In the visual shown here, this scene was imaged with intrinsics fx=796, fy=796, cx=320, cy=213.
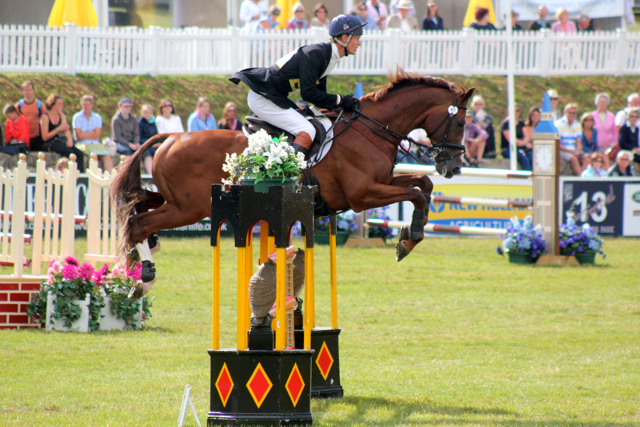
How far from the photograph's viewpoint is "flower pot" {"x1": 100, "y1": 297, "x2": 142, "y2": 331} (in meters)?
7.60

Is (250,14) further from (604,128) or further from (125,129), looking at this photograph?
(604,128)

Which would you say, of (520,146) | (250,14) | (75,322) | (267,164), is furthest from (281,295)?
(250,14)

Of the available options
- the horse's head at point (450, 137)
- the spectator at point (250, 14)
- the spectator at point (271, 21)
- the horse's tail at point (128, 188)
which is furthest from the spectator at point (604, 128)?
the horse's tail at point (128, 188)

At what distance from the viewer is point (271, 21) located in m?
19.6

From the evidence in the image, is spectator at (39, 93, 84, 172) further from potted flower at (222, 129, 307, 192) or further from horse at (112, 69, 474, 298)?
potted flower at (222, 129, 307, 192)

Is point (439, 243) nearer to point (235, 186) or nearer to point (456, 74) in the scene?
point (456, 74)

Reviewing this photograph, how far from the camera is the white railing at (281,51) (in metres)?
17.8

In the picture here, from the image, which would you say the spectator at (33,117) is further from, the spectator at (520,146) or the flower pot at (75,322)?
the spectator at (520,146)

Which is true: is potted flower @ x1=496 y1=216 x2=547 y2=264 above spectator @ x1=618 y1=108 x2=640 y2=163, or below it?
below

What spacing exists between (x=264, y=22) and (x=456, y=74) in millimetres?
5079

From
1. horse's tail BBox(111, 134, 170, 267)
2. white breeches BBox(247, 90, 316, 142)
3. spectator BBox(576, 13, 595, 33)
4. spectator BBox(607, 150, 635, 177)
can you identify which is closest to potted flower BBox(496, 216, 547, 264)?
spectator BBox(607, 150, 635, 177)

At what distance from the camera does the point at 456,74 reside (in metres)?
20.3

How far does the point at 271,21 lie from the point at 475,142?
266 inches

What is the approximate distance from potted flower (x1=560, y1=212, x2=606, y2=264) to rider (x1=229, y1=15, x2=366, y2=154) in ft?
21.5
